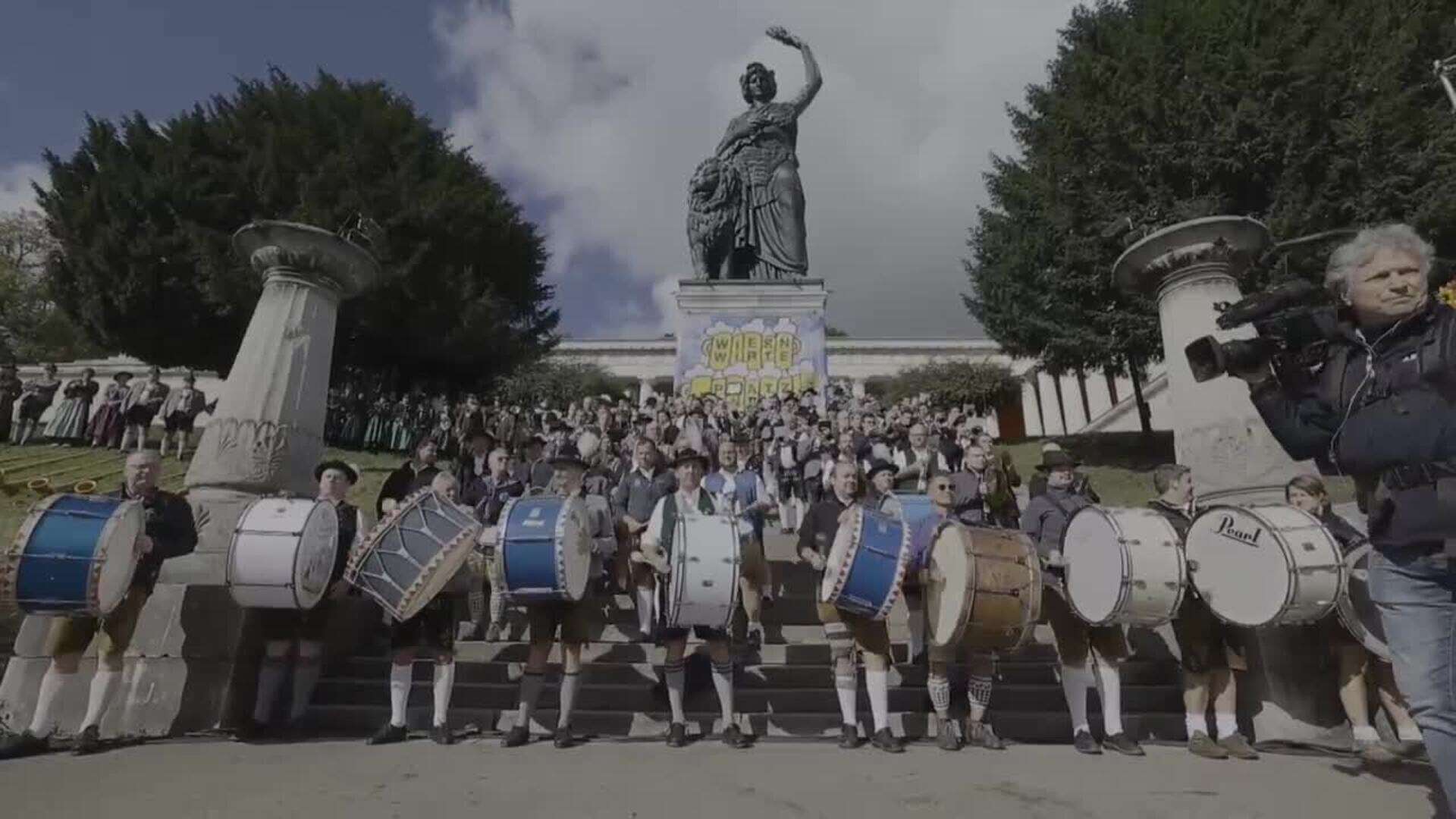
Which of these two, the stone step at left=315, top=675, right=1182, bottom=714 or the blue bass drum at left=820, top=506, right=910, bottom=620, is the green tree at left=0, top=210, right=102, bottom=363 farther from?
the blue bass drum at left=820, top=506, right=910, bottom=620

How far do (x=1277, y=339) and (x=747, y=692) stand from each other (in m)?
4.59

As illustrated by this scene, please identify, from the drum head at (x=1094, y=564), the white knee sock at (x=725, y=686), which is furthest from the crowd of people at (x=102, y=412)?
the drum head at (x=1094, y=564)

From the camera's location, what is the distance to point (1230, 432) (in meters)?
6.68

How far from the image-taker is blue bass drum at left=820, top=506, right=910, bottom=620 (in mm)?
5156

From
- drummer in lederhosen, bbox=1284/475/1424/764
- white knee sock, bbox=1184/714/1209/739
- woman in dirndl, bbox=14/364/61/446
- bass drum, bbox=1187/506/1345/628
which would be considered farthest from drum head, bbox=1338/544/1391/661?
woman in dirndl, bbox=14/364/61/446

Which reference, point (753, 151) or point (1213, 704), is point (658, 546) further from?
point (753, 151)

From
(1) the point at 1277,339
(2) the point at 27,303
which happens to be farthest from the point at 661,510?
(2) the point at 27,303

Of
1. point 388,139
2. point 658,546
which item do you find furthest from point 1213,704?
point 388,139

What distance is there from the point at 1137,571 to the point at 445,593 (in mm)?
4935

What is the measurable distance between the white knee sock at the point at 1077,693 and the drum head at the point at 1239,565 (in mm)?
1008

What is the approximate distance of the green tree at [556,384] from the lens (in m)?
42.8

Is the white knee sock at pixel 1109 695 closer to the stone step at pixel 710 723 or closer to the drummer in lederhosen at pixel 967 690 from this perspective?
the stone step at pixel 710 723

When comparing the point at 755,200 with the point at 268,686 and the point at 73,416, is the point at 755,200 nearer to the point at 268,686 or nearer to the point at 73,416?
the point at 73,416

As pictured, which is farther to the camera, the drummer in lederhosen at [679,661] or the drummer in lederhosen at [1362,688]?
the drummer in lederhosen at [679,661]
